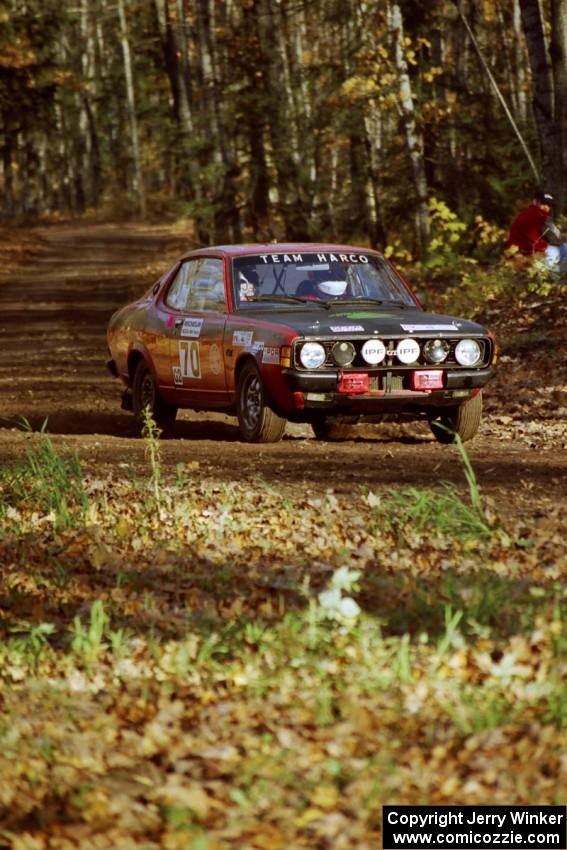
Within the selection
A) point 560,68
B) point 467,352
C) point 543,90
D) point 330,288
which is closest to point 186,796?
point 467,352

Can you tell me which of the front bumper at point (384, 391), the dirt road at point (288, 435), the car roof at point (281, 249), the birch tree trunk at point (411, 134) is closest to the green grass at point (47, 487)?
the dirt road at point (288, 435)

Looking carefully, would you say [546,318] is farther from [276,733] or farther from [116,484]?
[276,733]

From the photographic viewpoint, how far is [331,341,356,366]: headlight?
10719mm

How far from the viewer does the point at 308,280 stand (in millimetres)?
11875

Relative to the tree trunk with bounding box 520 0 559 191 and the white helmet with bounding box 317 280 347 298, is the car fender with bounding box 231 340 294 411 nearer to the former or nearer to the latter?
the white helmet with bounding box 317 280 347 298

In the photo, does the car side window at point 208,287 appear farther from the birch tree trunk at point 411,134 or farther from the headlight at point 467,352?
the birch tree trunk at point 411,134

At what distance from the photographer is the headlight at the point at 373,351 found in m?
10.8

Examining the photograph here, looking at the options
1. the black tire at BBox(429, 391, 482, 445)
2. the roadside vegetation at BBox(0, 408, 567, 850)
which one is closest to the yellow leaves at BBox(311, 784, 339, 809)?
the roadside vegetation at BBox(0, 408, 567, 850)

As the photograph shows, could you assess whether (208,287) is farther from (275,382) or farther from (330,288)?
(275,382)

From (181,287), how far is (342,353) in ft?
8.52

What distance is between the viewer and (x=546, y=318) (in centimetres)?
1684

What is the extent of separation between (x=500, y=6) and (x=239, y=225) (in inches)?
872

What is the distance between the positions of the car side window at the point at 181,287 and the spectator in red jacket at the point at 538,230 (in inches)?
276

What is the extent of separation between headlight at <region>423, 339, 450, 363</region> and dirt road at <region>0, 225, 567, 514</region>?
2.35 ft
